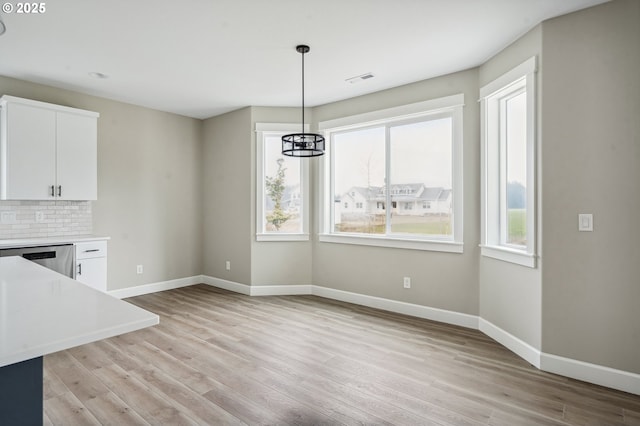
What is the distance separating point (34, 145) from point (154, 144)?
5.23 feet

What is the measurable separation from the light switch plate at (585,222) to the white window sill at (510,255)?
40cm

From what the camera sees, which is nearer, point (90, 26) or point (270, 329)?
point (90, 26)

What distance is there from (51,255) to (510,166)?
4.80 metres

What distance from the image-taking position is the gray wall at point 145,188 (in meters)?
4.81

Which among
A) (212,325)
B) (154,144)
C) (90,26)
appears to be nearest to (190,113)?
(154,144)

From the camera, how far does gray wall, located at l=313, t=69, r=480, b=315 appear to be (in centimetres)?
378

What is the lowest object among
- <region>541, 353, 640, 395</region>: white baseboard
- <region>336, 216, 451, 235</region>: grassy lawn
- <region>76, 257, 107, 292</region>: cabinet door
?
<region>541, 353, 640, 395</region>: white baseboard

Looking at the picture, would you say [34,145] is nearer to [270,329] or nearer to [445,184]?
[270,329]

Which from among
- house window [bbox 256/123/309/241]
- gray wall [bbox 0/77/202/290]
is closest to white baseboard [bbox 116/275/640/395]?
gray wall [bbox 0/77/202/290]

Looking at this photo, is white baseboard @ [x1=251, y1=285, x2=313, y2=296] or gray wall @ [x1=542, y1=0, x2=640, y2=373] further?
white baseboard @ [x1=251, y1=285, x2=313, y2=296]

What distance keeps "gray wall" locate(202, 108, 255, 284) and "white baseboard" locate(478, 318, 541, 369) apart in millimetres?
3145

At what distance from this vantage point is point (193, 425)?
6.90 ft

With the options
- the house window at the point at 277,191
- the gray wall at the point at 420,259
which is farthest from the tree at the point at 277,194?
the gray wall at the point at 420,259
